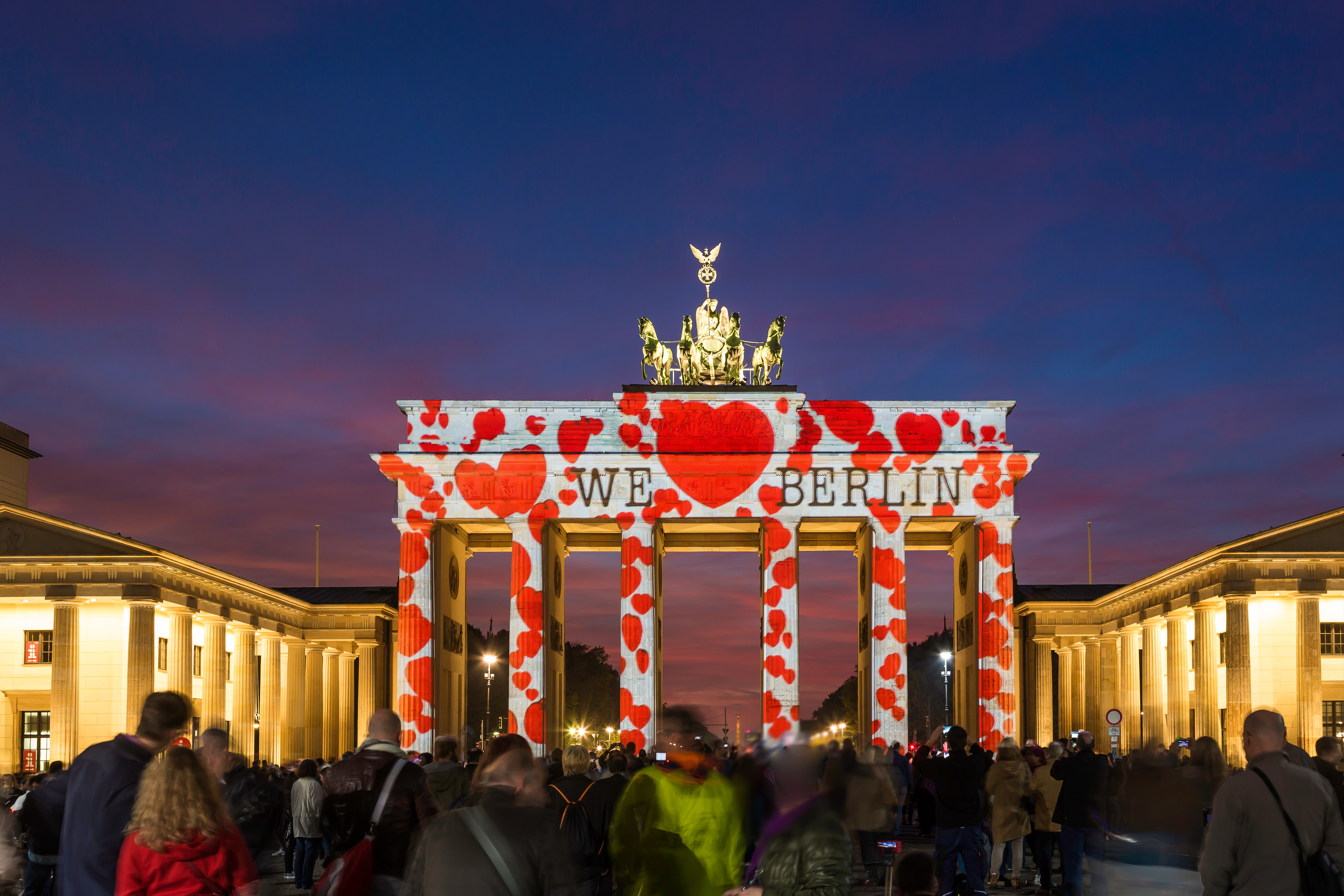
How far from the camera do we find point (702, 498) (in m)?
48.6

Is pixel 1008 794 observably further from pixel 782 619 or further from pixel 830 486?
pixel 830 486

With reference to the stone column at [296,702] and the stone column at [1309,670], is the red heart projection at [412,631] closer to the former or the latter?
the stone column at [296,702]

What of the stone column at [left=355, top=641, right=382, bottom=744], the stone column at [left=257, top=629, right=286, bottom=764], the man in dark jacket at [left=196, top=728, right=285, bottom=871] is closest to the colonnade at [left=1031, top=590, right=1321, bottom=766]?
the man in dark jacket at [left=196, top=728, right=285, bottom=871]

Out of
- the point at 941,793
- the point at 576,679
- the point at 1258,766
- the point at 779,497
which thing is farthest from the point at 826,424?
the point at 576,679

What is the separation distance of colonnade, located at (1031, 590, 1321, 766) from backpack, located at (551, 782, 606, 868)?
2264 centimetres

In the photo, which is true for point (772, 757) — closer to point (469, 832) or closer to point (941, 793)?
point (469, 832)

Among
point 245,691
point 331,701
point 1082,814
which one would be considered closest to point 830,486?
point 245,691

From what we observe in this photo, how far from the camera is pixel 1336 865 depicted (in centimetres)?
802

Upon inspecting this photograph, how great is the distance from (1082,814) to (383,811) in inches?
422

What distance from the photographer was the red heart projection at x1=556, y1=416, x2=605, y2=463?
159 feet

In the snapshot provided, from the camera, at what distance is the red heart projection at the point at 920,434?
48.4 m

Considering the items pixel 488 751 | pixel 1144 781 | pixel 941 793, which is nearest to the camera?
pixel 488 751

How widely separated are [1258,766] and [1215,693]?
43.8 metres

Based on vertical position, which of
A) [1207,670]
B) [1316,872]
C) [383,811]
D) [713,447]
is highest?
[713,447]
